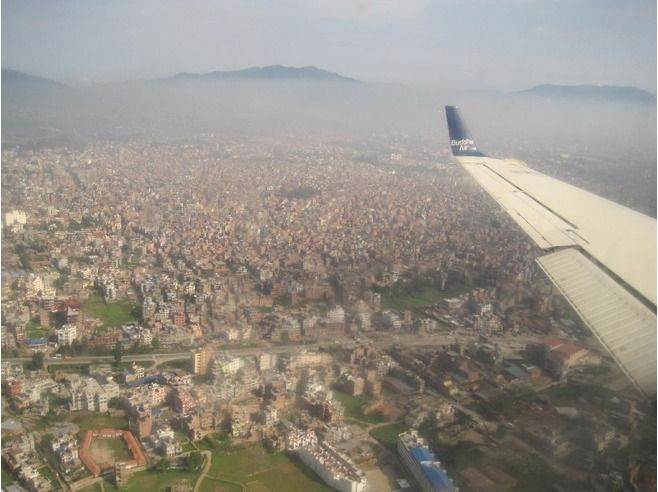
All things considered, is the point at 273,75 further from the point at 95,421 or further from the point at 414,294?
the point at 95,421

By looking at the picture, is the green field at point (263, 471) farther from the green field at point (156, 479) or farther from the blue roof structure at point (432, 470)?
the blue roof structure at point (432, 470)

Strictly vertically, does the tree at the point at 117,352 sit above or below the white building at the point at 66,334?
below

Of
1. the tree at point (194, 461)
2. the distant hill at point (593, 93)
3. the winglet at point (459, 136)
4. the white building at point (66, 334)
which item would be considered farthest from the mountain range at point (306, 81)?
the tree at point (194, 461)

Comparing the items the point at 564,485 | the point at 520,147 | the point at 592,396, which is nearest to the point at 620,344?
the point at 564,485

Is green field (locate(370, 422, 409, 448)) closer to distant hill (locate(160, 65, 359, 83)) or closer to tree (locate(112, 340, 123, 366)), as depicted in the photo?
tree (locate(112, 340, 123, 366))

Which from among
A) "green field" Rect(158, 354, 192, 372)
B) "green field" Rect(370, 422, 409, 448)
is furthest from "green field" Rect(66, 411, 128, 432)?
"green field" Rect(370, 422, 409, 448)

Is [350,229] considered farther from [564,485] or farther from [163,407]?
[564,485]

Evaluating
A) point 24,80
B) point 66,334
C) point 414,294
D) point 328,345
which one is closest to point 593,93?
point 414,294
